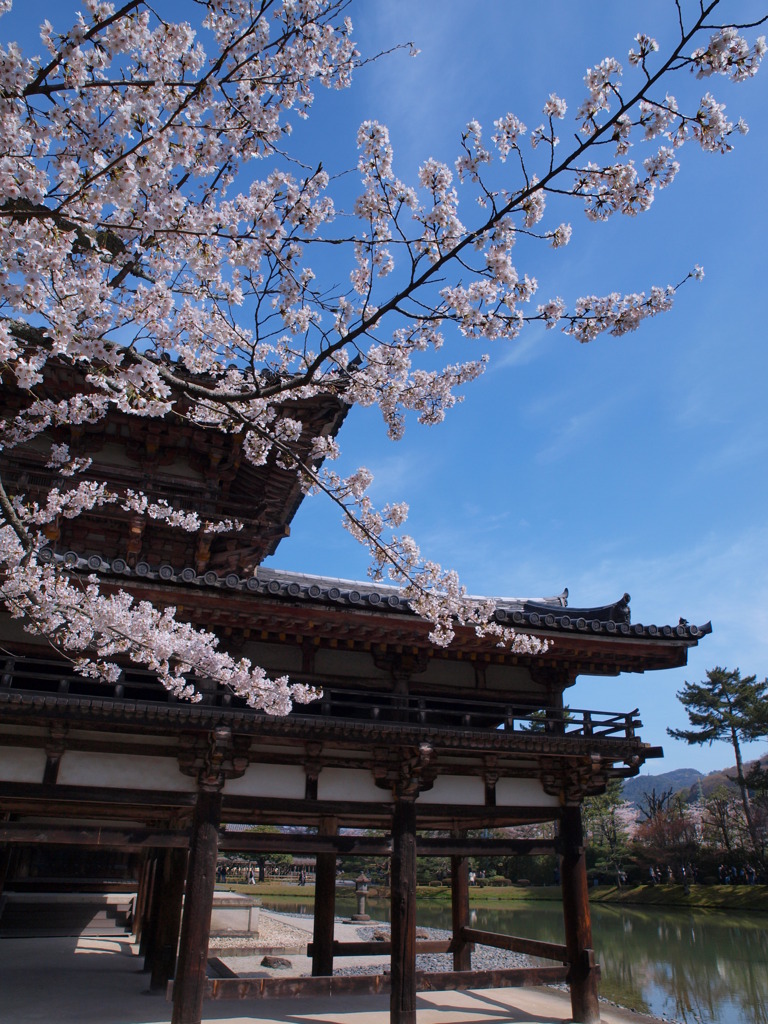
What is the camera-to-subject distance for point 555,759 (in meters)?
9.57

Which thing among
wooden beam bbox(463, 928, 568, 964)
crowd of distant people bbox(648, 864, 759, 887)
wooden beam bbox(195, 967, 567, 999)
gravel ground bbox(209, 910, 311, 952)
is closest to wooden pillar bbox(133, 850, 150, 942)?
gravel ground bbox(209, 910, 311, 952)

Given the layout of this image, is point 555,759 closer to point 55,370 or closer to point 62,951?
point 55,370

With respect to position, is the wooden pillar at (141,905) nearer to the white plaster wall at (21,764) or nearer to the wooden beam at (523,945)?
the wooden beam at (523,945)

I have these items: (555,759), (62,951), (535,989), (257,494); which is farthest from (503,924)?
(257,494)

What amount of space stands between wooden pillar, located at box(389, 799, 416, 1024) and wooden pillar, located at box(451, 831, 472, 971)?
4.29 metres

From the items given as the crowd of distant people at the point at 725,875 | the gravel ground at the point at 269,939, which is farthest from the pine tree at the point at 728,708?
A: the gravel ground at the point at 269,939

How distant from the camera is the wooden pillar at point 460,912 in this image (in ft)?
40.2

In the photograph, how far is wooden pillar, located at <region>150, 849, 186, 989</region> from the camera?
10055 millimetres

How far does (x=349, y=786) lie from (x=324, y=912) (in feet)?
12.5

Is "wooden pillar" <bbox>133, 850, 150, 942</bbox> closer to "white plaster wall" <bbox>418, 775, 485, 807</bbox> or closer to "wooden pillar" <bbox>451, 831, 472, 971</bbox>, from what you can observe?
"wooden pillar" <bbox>451, 831, 472, 971</bbox>

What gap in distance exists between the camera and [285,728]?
7723 mm

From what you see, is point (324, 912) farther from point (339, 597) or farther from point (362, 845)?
point (339, 597)

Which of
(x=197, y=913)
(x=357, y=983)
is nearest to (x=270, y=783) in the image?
(x=197, y=913)

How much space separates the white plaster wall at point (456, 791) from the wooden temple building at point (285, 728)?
0.10 ft
